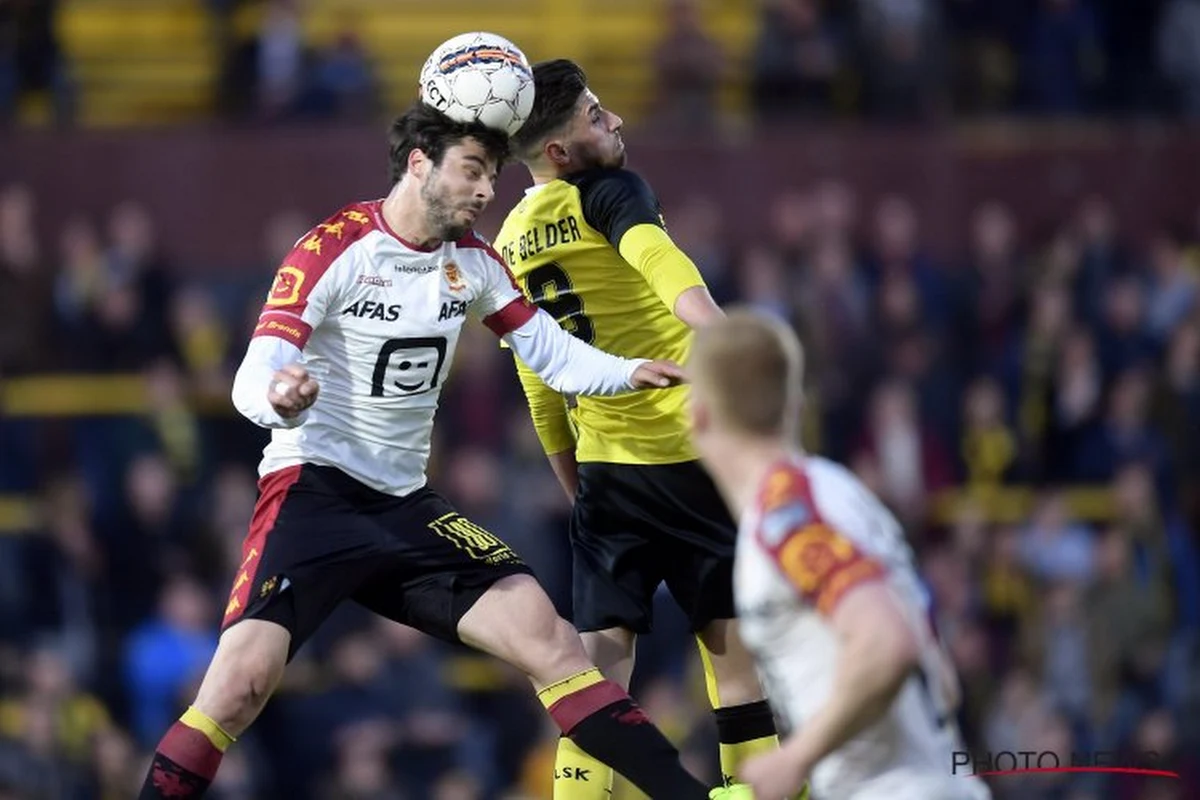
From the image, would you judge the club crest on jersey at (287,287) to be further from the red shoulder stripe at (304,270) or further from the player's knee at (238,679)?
the player's knee at (238,679)

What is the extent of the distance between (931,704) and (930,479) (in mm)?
10041

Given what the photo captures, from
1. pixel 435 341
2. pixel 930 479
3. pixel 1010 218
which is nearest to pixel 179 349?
pixel 930 479

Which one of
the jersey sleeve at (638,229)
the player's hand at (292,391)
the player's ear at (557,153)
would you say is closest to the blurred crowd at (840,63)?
the player's ear at (557,153)

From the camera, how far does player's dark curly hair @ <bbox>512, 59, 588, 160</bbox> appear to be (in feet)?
24.6

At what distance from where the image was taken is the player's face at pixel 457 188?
23.3 feet

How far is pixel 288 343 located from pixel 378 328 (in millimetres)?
391

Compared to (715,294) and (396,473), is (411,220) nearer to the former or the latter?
(396,473)

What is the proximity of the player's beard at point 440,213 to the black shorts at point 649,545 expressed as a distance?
1.11m

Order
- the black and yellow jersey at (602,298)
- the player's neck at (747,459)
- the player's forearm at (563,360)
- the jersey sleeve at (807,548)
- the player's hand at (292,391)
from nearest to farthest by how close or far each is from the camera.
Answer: the jersey sleeve at (807,548)
the player's neck at (747,459)
the player's hand at (292,391)
the player's forearm at (563,360)
the black and yellow jersey at (602,298)

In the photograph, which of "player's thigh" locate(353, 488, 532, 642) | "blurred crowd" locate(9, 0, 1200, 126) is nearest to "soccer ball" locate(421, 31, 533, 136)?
"player's thigh" locate(353, 488, 532, 642)

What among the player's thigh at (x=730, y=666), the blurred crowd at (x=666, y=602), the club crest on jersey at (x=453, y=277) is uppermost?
the club crest on jersey at (x=453, y=277)

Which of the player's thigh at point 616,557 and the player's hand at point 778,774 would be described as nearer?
the player's hand at point 778,774

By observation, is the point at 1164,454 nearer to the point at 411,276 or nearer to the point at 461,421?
the point at 461,421

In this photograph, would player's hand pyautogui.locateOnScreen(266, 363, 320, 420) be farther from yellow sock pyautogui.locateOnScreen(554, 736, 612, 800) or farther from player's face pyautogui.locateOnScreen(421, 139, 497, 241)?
yellow sock pyautogui.locateOnScreen(554, 736, 612, 800)
